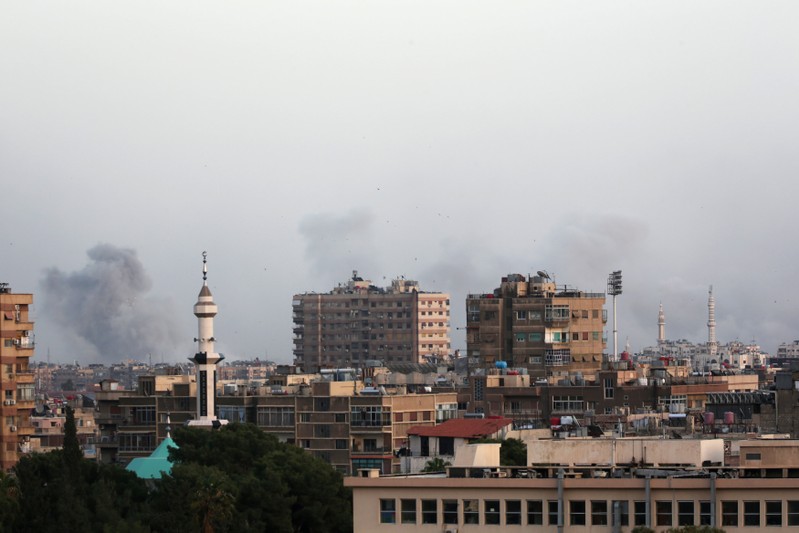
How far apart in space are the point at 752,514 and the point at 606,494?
15.8 feet

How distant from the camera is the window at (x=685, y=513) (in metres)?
69.3

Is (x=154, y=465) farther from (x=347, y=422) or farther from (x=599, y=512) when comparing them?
(x=599, y=512)

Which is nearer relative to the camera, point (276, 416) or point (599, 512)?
point (599, 512)

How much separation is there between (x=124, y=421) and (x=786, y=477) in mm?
90366

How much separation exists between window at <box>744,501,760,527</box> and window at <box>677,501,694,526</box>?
1736 millimetres

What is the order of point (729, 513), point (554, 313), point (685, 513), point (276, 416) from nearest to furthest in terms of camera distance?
point (729, 513) < point (685, 513) < point (276, 416) < point (554, 313)

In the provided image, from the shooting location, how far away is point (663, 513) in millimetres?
69812

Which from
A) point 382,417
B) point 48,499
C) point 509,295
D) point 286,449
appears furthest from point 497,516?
point 509,295

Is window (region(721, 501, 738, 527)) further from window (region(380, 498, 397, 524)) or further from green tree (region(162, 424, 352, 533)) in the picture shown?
green tree (region(162, 424, 352, 533))

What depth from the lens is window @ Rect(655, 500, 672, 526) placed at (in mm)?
69750

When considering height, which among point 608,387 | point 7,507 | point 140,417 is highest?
point 608,387

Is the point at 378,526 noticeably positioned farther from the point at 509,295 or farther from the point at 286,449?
the point at 509,295

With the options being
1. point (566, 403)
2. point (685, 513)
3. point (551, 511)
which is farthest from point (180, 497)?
point (566, 403)

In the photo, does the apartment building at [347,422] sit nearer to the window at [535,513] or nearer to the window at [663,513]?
the window at [535,513]
